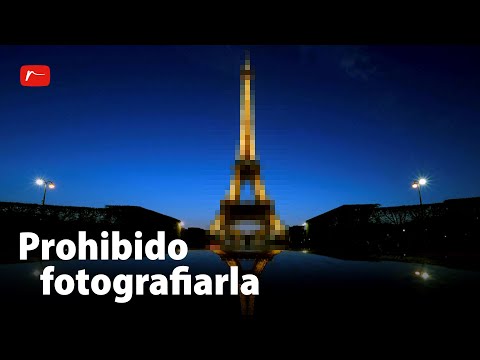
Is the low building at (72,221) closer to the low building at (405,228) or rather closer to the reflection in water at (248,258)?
the low building at (405,228)

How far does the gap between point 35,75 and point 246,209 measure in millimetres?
6191

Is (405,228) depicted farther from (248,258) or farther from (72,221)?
(72,221)

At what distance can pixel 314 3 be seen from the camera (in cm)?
290

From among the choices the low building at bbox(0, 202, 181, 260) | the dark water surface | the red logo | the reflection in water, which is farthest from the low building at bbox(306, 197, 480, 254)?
the red logo

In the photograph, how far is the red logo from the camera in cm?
581

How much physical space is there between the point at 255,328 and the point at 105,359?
11.0 ft

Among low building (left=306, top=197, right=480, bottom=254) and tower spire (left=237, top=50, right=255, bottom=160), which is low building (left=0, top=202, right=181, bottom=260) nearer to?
low building (left=306, top=197, right=480, bottom=254)

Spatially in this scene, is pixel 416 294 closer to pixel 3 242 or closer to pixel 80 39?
pixel 80 39

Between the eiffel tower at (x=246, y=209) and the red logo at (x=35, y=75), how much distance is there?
504 centimetres

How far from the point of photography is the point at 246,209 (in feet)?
10.5

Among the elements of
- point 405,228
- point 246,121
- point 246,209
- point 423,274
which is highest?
point 246,121

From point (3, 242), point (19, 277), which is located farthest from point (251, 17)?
point (3, 242)

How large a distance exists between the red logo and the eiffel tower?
5.04m

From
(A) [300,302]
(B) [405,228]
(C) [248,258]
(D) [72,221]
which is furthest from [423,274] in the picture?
(D) [72,221]
